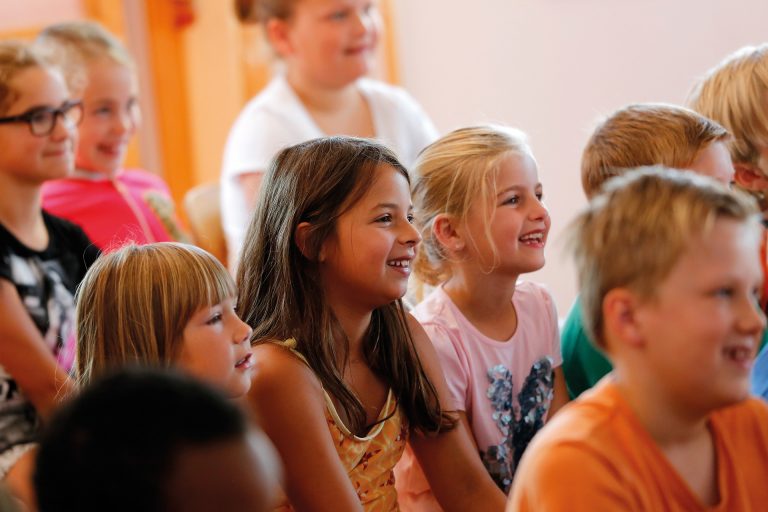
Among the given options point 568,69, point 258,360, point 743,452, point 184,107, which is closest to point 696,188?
point 743,452

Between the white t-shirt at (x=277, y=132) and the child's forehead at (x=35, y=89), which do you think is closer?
the child's forehead at (x=35, y=89)

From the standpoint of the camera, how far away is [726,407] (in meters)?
1.10

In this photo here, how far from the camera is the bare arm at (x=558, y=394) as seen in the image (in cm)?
190

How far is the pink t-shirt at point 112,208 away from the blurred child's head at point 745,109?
132cm

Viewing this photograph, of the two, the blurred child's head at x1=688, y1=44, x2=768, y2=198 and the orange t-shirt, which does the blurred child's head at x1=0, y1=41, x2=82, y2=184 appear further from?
the orange t-shirt

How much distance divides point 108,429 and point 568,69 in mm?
2936

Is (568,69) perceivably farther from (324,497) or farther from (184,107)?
(324,497)

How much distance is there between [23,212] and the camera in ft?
7.01

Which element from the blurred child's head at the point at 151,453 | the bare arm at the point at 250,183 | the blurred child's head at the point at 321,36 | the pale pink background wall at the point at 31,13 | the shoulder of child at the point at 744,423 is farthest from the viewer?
the pale pink background wall at the point at 31,13

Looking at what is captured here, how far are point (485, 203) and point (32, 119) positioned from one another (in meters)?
0.99

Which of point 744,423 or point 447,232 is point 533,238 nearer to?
point 447,232

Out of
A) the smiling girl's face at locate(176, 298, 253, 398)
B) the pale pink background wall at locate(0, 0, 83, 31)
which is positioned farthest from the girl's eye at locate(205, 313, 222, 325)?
the pale pink background wall at locate(0, 0, 83, 31)

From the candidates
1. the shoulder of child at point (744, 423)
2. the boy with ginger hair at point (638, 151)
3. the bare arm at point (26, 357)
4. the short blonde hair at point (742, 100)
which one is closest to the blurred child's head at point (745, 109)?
the short blonde hair at point (742, 100)

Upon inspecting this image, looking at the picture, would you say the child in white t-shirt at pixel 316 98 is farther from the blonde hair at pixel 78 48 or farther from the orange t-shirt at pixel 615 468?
the orange t-shirt at pixel 615 468
